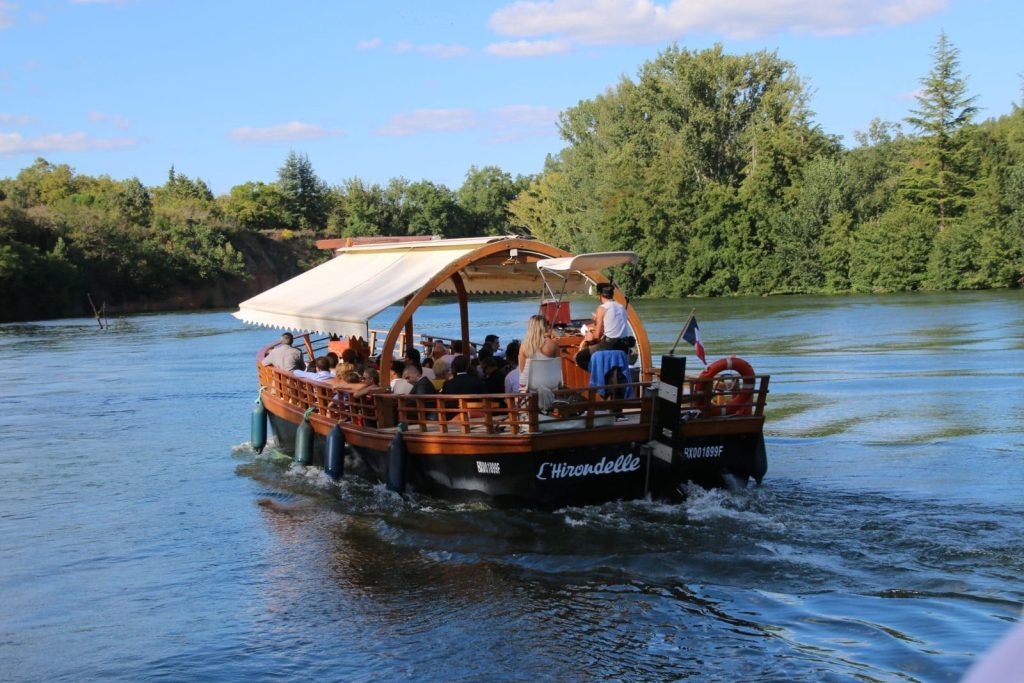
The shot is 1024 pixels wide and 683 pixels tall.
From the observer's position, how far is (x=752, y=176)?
2896 inches

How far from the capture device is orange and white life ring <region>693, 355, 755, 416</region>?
1184 cm

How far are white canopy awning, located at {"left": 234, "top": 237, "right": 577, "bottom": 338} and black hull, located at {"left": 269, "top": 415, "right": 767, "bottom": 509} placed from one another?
6.91 ft

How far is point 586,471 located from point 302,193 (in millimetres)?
111371

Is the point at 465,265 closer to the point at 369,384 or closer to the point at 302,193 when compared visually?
the point at 369,384

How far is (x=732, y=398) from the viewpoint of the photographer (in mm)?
12523

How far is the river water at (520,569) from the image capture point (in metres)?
8.24

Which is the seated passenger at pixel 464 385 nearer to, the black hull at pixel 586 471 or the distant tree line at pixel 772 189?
the black hull at pixel 586 471

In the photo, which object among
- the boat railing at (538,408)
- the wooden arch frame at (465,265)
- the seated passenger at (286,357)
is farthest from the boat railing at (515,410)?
the seated passenger at (286,357)

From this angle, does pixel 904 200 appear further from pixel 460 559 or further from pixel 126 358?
pixel 460 559

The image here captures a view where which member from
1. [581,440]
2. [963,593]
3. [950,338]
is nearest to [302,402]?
[581,440]

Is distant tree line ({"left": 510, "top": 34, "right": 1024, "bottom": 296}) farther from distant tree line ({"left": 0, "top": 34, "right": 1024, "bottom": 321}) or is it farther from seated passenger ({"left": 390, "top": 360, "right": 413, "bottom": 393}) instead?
seated passenger ({"left": 390, "top": 360, "right": 413, "bottom": 393})

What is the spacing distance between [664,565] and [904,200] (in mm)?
63975

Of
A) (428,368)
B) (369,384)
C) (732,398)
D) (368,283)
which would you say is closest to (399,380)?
(369,384)

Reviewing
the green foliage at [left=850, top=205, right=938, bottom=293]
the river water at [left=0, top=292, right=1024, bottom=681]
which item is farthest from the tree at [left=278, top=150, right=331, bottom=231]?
the river water at [left=0, top=292, right=1024, bottom=681]
